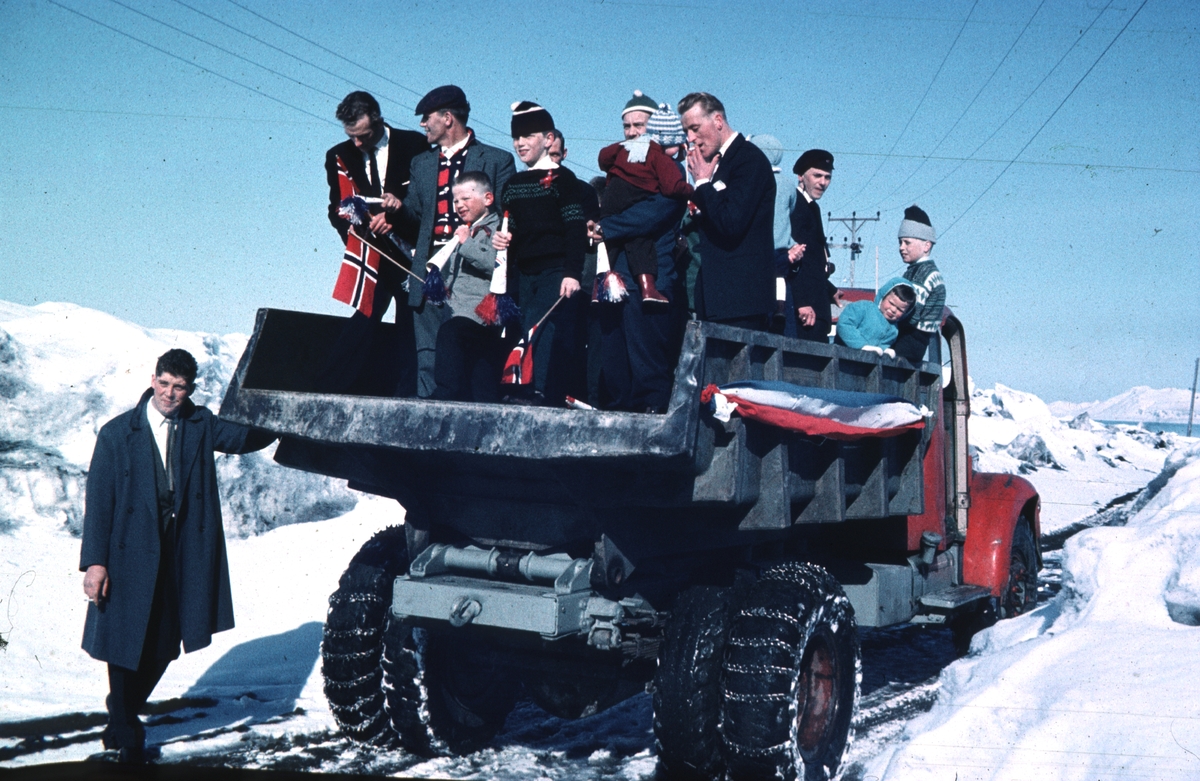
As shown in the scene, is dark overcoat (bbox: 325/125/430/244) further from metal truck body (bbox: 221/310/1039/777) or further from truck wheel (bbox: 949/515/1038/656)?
truck wheel (bbox: 949/515/1038/656)

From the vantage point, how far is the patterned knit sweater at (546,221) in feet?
15.8

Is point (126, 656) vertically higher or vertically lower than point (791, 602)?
lower

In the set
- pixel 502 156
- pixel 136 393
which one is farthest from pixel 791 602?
pixel 136 393

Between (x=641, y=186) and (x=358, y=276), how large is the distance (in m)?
1.53

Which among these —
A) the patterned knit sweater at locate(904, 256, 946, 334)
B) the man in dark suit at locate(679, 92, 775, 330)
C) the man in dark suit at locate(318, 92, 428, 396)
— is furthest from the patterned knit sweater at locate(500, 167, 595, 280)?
the patterned knit sweater at locate(904, 256, 946, 334)

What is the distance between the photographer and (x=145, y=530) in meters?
4.68

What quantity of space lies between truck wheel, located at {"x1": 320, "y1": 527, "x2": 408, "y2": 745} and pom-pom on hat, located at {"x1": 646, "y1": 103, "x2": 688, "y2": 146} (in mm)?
2395

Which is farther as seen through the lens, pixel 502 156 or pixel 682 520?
pixel 502 156

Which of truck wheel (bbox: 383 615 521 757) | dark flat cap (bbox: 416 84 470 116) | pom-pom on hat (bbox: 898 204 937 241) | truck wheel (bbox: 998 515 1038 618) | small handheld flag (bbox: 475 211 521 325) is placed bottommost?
truck wheel (bbox: 383 615 521 757)

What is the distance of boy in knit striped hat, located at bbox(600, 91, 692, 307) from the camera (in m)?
4.55

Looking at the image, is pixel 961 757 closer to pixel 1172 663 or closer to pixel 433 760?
pixel 1172 663

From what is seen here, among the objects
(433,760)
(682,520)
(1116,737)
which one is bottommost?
(433,760)

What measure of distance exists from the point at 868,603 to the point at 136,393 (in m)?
7.17

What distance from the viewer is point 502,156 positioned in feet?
17.6
